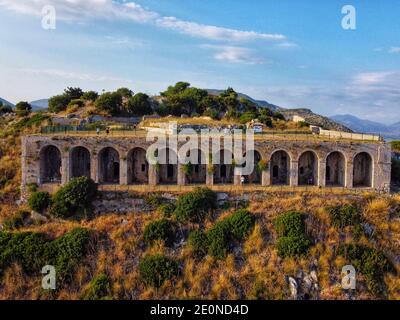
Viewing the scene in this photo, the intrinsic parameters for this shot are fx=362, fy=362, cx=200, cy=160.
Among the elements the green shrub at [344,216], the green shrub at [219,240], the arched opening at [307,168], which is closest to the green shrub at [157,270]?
the green shrub at [219,240]

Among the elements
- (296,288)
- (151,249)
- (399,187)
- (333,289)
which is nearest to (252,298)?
(296,288)

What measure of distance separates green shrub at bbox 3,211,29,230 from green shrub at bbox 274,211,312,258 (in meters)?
19.6

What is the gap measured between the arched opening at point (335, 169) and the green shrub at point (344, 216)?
23.1ft

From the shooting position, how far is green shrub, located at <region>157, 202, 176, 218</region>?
2755 cm

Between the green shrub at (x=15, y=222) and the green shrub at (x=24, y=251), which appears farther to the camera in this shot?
the green shrub at (x=15, y=222)

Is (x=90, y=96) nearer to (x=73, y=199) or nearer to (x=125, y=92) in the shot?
(x=125, y=92)

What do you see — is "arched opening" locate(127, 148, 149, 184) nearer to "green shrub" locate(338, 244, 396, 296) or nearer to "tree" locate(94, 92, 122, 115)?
"green shrub" locate(338, 244, 396, 296)

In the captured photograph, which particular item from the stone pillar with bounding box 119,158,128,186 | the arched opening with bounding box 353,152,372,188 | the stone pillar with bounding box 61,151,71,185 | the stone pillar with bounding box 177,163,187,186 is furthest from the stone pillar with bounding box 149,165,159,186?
the arched opening with bounding box 353,152,372,188

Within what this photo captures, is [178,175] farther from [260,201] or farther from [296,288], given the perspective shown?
[296,288]

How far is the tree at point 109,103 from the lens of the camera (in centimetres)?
5109

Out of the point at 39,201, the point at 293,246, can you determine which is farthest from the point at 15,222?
the point at 293,246

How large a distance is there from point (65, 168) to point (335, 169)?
79.5 ft

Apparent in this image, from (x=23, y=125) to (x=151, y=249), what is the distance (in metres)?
27.5

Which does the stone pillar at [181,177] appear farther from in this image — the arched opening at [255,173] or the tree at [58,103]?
the tree at [58,103]
